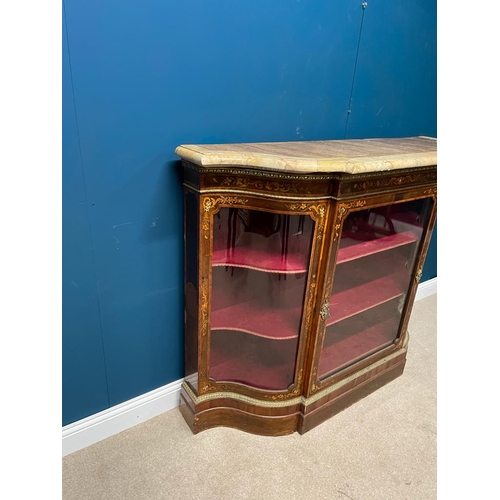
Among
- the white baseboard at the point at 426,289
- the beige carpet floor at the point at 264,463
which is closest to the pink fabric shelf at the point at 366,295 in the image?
the beige carpet floor at the point at 264,463

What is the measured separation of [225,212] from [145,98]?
415 millimetres

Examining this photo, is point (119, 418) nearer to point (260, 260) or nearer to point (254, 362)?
point (254, 362)

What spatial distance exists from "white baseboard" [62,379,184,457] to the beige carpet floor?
27mm

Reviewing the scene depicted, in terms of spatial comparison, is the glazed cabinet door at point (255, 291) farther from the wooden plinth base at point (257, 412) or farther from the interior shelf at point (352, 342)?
the interior shelf at point (352, 342)

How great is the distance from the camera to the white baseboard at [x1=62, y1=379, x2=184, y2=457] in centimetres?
139

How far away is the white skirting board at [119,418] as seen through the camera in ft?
4.57

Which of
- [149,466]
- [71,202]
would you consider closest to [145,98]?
[71,202]

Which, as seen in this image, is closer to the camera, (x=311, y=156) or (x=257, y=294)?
(x=311, y=156)

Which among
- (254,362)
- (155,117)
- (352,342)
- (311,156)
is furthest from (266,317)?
(155,117)

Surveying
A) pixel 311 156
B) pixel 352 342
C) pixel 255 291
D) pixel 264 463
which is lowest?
pixel 264 463

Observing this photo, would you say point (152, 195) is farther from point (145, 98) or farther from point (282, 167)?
point (282, 167)

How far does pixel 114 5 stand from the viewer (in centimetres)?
100

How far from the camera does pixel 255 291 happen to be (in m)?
1.40

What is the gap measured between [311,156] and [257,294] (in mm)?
544
